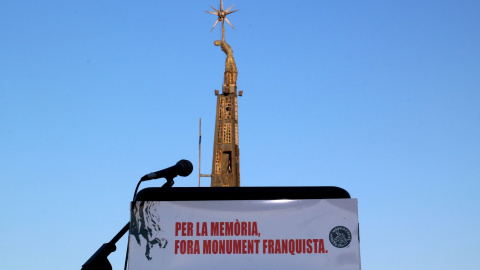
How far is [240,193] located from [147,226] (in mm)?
652

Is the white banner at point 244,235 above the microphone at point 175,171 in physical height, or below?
below

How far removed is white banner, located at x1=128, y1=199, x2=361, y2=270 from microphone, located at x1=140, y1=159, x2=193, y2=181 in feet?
2.04

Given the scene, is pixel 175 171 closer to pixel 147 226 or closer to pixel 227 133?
pixel 147 226

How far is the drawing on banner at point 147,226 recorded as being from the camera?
4.59 m

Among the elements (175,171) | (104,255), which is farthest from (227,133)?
(104,255)

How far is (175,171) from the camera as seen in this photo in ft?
17.6

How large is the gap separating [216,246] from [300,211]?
0.60m

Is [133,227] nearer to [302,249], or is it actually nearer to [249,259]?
[249,259]

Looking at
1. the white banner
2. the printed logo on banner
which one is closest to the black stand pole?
the white banner

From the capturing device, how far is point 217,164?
34.8m

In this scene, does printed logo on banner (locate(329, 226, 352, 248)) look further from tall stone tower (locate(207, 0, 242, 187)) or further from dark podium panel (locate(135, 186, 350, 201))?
tall stone tower (locate(207, 0, 242, 187))

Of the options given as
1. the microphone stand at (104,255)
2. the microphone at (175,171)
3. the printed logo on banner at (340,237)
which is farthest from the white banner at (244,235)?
the microphone at (175,171)

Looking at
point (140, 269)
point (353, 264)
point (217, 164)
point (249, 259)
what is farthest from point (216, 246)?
point (217, 164)

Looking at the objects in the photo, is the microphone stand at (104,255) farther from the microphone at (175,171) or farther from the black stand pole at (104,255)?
the microphone at (175,171)
